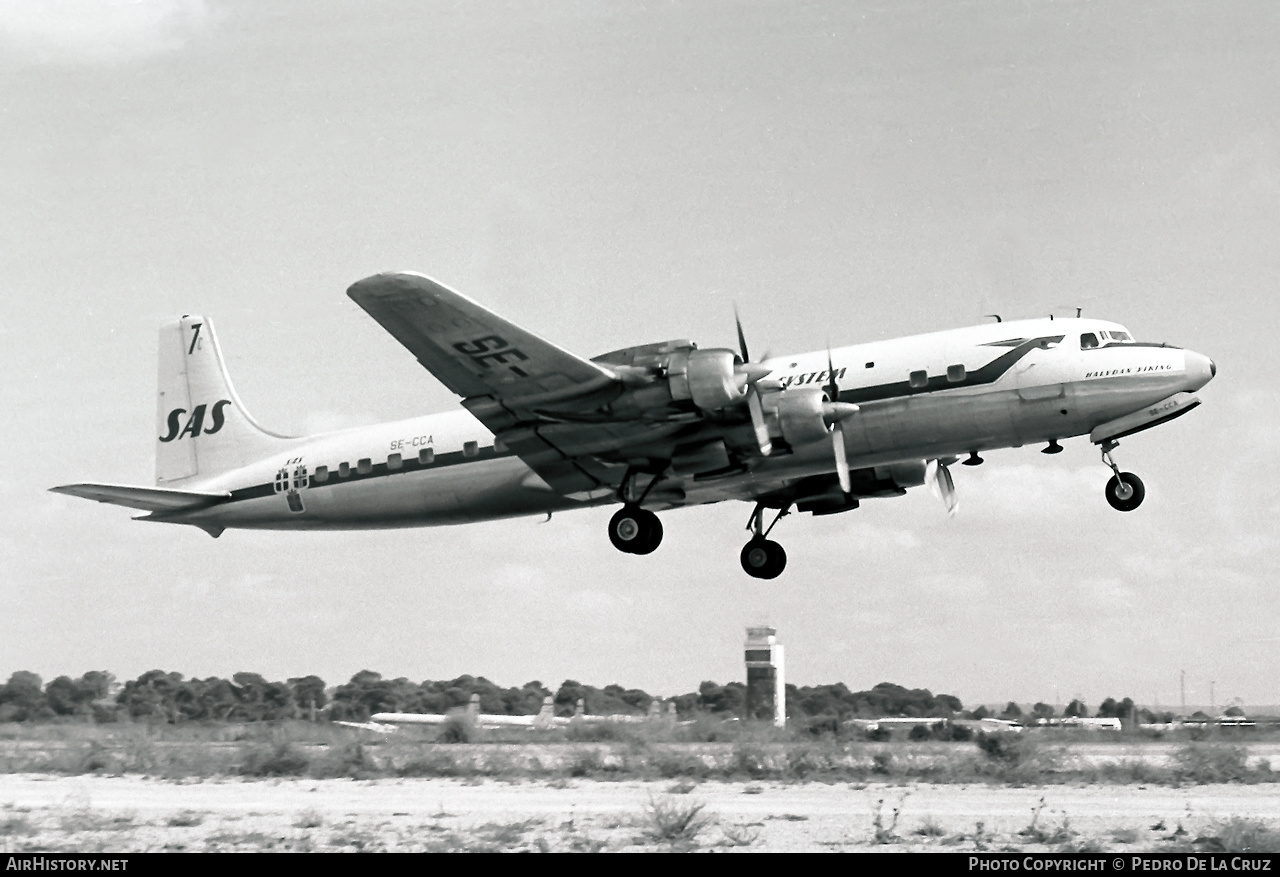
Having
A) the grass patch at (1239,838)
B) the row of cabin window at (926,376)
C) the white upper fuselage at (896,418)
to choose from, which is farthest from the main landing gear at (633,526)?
the grass patch at (1239,838)

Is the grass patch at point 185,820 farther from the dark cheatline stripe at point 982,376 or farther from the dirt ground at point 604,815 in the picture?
the dark cheatline stripe at point 982,376

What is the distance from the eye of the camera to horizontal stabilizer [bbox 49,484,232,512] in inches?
923

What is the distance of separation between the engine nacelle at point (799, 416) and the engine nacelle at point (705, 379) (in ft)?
2.10

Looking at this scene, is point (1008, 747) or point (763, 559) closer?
point (763, 559)

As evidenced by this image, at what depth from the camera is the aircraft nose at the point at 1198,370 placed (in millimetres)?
20031

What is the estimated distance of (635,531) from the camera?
22.2m

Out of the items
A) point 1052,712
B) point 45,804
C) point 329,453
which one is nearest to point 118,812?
point 45,804

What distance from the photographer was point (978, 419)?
20.4 metres

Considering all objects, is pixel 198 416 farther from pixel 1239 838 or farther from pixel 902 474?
pixel 1239 838

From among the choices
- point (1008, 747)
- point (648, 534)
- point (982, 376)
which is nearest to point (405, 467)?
point (648, 534)

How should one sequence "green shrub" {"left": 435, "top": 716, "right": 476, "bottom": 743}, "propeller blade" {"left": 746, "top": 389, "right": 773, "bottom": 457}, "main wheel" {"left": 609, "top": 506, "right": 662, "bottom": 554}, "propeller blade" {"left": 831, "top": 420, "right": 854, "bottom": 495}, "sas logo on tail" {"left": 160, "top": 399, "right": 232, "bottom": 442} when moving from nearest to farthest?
"propeller blade" {"left": 746, "top": 389, "right": 773, "bottom": 457}, "propeller blade" {"left": 831, "top": 420, "right": 854, "bottom": 495}, "main wheel" {"left": 609, "top": 506, "right": 662, "bottom": 554}, "sas logo on tail" {"left": 160, "top": 399, "right": 232, "bottom": 442}, "green shrub" {"left": 435, "top": 716, "right": 476, "bottom": 743}

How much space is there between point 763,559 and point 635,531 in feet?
11.6

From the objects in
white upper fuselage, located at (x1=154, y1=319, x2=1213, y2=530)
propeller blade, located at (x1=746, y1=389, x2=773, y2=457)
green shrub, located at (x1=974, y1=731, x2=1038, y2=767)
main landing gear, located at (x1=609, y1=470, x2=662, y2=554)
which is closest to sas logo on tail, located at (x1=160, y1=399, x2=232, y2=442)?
white upper fuselage, located at (x1=154, y1=319, x2=1213, y2=530)

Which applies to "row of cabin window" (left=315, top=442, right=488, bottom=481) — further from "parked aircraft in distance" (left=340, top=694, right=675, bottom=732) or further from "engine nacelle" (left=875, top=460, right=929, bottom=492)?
"parked aircraft in distance" (left=340, top=694, right=675, bottom=732)
